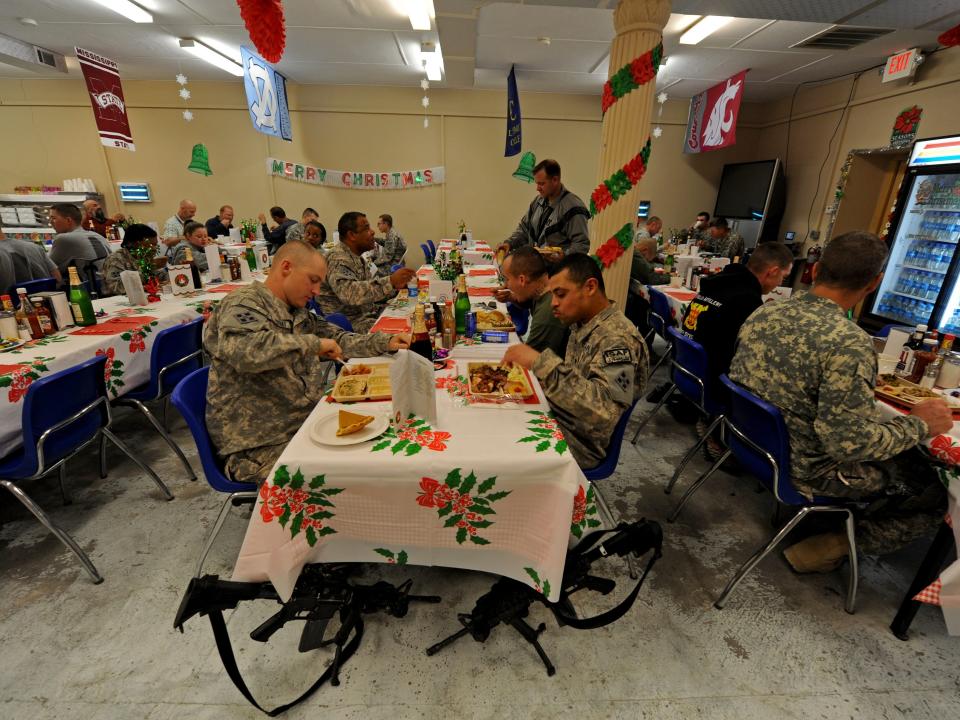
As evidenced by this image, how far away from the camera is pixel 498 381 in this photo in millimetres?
1756

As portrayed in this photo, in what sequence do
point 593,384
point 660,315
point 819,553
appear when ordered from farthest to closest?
point 660,315 → point 819,553 → point 593,384

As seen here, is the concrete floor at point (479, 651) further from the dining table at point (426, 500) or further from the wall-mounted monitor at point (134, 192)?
the wall-mounted monitor at point (134, 192)

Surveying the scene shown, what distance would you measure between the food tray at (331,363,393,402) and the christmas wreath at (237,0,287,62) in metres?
2.67

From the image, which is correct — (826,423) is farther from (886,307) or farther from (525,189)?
(525,189)

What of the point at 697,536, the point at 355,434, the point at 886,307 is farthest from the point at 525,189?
the point at 355,434

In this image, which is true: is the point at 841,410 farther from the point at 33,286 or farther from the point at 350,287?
the point at 33,286

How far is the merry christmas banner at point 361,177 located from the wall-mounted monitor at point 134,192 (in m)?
2.47

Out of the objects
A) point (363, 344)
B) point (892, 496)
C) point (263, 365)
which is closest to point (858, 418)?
point (892, 496)

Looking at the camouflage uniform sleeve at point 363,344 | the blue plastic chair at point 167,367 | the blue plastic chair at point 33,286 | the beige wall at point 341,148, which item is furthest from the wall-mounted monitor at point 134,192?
the camouflage uniform sleeve at point 363,344

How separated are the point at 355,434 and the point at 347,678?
0.97 metres

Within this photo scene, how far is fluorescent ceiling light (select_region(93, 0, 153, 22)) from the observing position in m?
4.70

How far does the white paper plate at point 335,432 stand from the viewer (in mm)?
1344

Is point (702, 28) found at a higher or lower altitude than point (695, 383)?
higher

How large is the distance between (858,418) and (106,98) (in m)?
8.31
